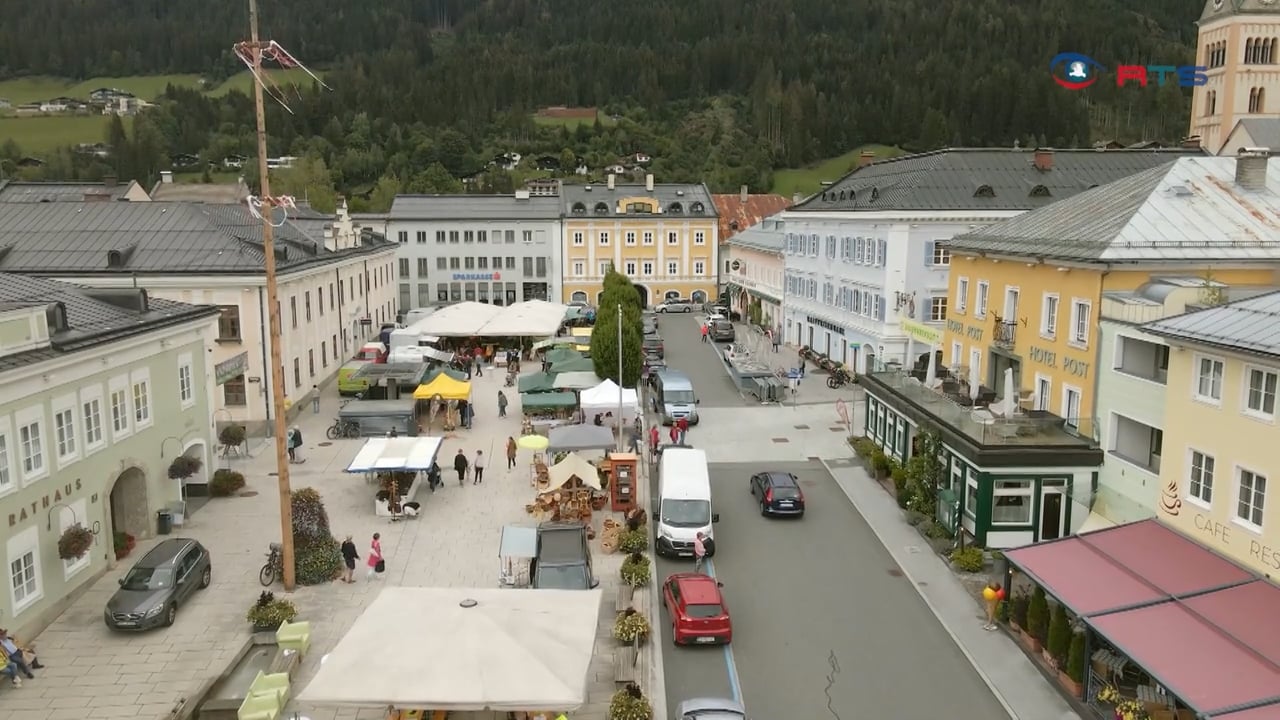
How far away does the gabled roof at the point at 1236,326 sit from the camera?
15.2 meters

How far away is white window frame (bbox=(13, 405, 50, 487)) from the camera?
1816 centimetres

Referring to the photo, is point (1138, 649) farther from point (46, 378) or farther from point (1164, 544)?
point (46, 378)

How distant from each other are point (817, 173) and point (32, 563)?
127495 millimetres

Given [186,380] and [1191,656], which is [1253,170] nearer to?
[1191,656]

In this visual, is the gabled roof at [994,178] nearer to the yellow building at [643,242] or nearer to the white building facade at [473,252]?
the yellow building at [643,242]

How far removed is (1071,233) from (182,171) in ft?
426

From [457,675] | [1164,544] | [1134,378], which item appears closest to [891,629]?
[1164,544]

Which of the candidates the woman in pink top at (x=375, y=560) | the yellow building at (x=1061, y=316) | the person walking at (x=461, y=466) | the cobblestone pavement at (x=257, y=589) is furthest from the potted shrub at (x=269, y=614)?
the yellow building at (x=1061, y=316)

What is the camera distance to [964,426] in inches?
905

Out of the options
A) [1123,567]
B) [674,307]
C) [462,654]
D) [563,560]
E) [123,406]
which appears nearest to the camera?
[462,654]

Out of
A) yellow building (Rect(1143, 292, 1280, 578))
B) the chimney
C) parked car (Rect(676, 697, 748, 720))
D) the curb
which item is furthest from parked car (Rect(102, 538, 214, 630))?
the chimney

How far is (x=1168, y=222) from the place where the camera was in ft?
76.7

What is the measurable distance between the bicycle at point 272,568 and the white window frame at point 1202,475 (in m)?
19.5

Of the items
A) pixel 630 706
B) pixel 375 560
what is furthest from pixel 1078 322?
pixel 375 560
